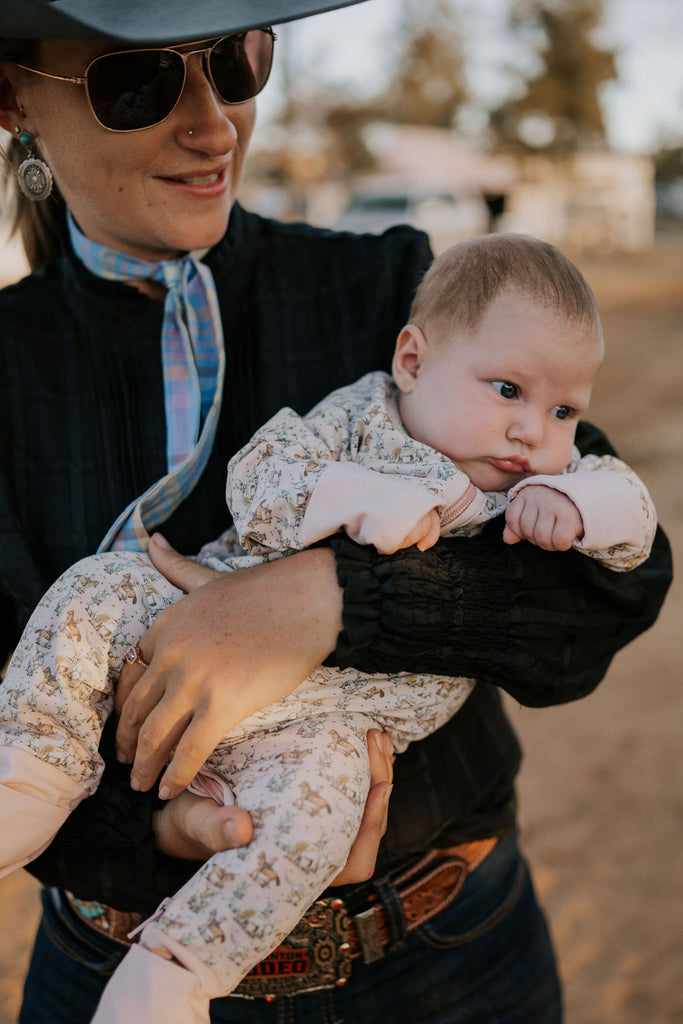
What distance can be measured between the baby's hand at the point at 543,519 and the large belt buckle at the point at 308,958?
0.66 m

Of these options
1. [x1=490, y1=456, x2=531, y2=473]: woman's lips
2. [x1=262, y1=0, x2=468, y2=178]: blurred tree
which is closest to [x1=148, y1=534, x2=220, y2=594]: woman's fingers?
[x1=490, y1=456, x2=531, y2=473]: woman's lips

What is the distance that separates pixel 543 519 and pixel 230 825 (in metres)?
0.66

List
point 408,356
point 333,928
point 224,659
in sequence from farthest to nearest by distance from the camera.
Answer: point 408,356 < point 333,928 < point 224,659

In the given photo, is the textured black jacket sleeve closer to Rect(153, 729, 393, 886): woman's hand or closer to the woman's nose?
Rect(153, 729, 393, 886): woman's hand

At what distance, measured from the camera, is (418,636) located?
58.4 inches

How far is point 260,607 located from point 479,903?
2.37ft

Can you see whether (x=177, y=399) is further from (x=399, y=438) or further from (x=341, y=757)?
(x=341, y=757)

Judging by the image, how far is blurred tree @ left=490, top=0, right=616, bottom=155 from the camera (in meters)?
31.7

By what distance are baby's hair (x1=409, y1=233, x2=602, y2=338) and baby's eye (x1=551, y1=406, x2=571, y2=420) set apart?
15cm

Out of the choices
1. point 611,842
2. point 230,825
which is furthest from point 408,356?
point 611,842

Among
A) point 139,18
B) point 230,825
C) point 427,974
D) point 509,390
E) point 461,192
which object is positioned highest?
point 139,18

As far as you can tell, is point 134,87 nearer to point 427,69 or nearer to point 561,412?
point 561,412

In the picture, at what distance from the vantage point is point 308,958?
159cm

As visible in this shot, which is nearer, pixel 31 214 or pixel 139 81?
pixel 139 81
